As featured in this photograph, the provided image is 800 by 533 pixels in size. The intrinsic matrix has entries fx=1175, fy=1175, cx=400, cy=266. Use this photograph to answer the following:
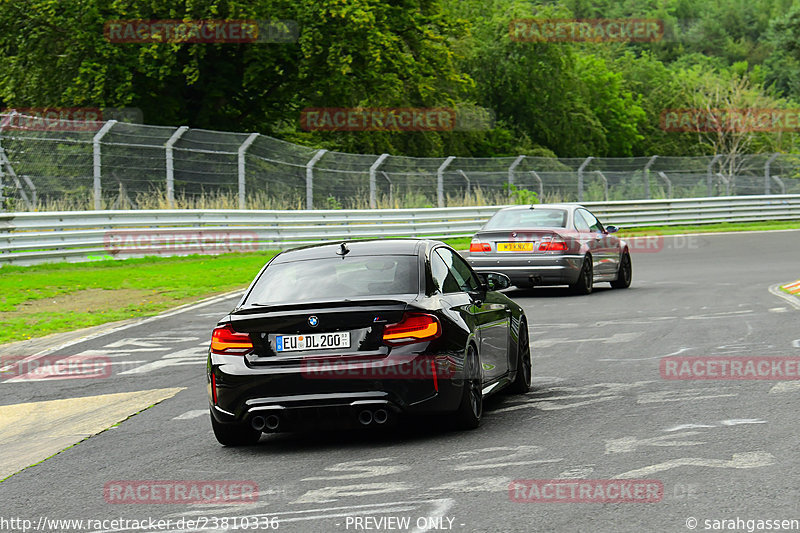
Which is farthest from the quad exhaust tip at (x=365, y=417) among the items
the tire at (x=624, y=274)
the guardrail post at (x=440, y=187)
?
the guardrail post at (x=440, y=187)

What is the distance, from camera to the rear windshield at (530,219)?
733 inches

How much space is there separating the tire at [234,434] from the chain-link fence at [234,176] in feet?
61.0

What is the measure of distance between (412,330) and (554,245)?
10865 mm

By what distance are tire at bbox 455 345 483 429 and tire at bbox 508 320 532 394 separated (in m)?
1.39

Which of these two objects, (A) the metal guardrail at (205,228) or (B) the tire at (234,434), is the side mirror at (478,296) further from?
(A) the metal guardrail at (205,228)

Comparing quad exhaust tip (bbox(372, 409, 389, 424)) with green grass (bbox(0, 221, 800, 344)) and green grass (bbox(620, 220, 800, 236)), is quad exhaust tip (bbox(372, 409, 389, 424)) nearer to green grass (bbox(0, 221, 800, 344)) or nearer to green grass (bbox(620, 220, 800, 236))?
green grass (bbox(0, 221, 800, 344))

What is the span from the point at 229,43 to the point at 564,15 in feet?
130

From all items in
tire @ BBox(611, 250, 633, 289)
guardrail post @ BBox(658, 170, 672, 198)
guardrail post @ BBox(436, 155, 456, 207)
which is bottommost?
guardrail post @ BBox(658, 170, 672, 198)

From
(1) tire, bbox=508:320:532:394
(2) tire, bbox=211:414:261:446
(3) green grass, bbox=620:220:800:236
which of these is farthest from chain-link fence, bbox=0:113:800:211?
(2) tire, bbox=211:414:261:446

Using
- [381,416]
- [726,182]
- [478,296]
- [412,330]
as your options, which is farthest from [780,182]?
[381,416]

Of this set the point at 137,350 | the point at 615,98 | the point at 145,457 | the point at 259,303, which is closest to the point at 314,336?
the point at 259,303

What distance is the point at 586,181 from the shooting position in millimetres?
40281

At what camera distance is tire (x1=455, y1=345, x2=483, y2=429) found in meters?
7.73

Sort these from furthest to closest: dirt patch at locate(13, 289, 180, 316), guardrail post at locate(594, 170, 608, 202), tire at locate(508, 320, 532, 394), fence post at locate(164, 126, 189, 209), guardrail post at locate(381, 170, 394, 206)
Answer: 1. guardrail post at locate(594, 170, 608, 202)
2. guardrail post at locate(381, 170, 394, 206)
3. fence post at locate(164, 126, 189, 209)
4. dirt patch at locate(13, 289, 180, 316)
5. tire at locate(508, 320, 532, 394)
